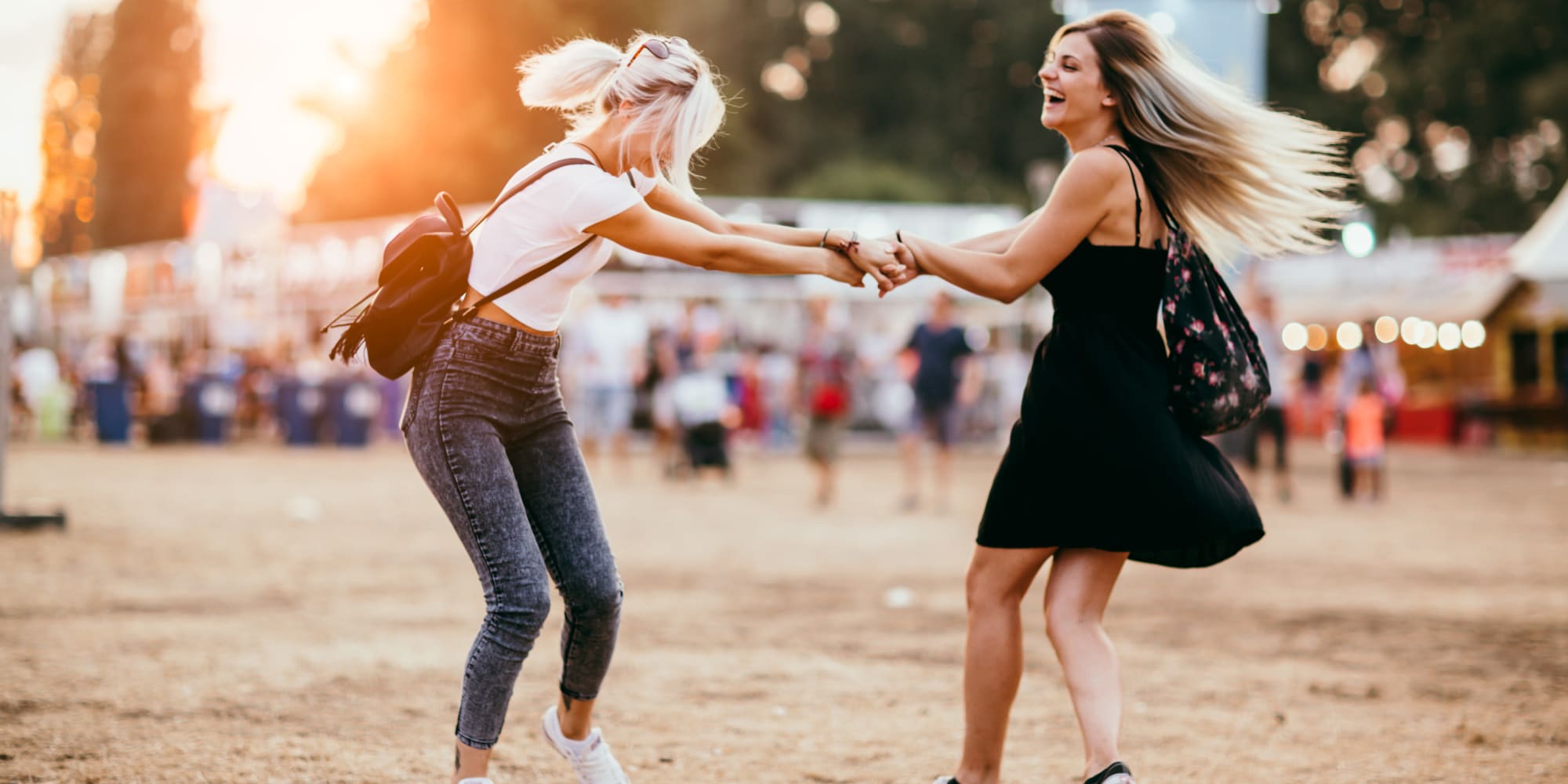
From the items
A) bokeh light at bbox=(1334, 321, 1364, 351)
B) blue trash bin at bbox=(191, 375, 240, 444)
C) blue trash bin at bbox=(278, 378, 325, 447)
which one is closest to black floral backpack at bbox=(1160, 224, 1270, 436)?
blue trash bin at bbox=(278, 378, 325, 447)

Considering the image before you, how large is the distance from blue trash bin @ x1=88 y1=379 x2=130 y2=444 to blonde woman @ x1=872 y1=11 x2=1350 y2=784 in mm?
22826

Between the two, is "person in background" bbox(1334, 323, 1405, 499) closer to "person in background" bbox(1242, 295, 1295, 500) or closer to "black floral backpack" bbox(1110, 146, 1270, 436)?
"person in background" bbox(1242, 295, 1295, 500)

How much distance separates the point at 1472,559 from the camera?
1000 centimetres

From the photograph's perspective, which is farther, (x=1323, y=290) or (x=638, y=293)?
(x=1323, y=290)

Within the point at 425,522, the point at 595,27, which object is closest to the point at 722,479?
the point at 425,522

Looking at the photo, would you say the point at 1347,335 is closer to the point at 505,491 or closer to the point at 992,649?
the point at 992,649

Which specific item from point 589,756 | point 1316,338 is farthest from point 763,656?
point 1316,338

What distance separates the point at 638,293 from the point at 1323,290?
18602mm

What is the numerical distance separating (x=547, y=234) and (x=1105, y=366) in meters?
1.35

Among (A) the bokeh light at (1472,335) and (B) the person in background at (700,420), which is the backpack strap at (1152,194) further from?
(A) the bokeh light at (1472,335)

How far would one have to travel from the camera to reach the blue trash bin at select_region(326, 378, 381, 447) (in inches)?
937

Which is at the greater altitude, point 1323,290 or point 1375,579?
point 1323,290

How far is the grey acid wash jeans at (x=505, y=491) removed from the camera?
3.52m

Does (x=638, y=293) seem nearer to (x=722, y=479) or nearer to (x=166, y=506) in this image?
(x=722, y=479)
